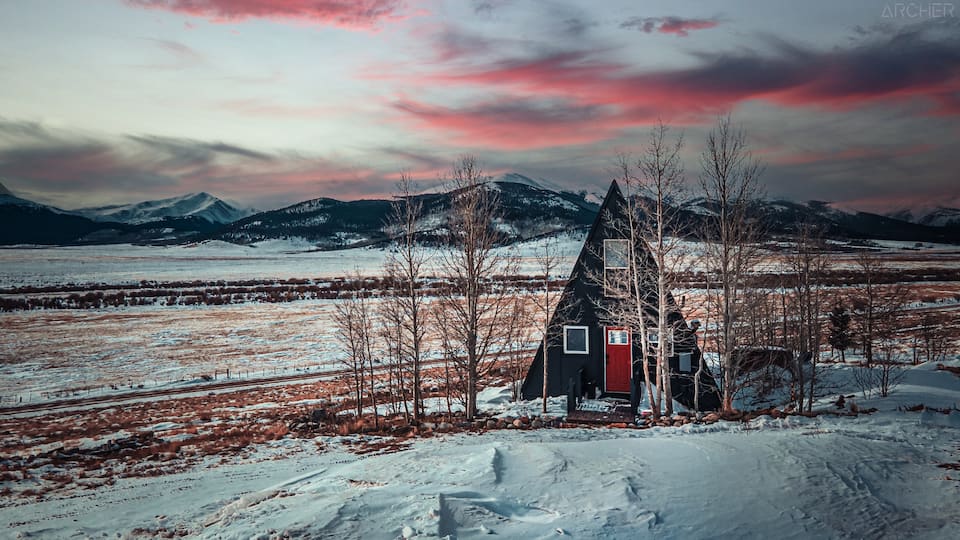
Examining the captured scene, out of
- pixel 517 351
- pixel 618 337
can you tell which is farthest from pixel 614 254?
pixel 517 351

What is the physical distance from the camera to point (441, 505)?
7.80 meters

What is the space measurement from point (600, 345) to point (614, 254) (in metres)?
3.84

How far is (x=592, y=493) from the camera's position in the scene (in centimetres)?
854

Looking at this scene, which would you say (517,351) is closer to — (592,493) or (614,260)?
(614,260)

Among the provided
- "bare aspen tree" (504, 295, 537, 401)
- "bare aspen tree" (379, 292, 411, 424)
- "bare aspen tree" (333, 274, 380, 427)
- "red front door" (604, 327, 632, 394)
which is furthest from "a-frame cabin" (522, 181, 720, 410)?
"bare aspen tree" (333, 274, 380, 427)

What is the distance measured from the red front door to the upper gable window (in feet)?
8.65

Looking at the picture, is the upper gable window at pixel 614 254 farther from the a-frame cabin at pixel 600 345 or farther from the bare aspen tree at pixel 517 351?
the bare aspen tree at pixel 517 351

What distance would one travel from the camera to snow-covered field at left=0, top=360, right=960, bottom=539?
750 cm

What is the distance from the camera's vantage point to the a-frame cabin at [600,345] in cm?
1991

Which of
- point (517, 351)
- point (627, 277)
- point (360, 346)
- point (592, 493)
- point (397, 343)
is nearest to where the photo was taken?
point (592, 493)

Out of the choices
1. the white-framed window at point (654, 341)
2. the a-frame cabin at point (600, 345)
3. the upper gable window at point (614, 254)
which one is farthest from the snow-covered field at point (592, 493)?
the upper gable window at point (614, 254)

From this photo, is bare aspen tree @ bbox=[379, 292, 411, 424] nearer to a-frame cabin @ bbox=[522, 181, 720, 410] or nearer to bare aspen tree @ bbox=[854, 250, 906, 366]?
a-frame cabin @ bbox=[522, 181, 720, 410]

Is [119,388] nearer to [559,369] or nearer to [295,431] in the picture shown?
[295,431]

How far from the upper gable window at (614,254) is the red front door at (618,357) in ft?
8.65
